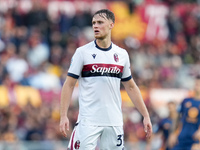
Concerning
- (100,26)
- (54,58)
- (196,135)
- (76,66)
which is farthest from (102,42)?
(54,58)

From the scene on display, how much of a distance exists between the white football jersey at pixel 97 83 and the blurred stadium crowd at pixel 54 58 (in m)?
7.16

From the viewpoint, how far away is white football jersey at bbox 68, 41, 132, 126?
22.7 ft

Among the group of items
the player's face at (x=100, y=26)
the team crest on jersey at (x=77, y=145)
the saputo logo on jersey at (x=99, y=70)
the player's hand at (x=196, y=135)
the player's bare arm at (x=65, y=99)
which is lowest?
the team crest on jersey at (x=77, y=145)

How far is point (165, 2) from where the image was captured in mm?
22891

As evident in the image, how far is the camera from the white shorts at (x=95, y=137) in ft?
22.5

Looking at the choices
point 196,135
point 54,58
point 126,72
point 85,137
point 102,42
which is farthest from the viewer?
point 54,58

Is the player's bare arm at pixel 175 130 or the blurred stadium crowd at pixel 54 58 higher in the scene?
the blurred stadium crowd at pixel 54 58

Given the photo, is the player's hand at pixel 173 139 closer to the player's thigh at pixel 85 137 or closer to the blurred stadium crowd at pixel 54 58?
the blurred stadium crowd at pixel 54 58

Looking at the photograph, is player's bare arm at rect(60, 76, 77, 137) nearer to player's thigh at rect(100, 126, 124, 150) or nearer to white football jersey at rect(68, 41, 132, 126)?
white football jersey at rect(68, 41, 132, 126)

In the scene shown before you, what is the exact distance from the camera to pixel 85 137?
685cm

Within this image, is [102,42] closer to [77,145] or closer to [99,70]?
[99,70]

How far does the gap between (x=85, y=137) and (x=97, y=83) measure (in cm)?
70

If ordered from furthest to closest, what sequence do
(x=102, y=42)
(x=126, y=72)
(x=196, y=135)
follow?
(x=196, y=135), (x=126, y=72), (x=102, y=42)

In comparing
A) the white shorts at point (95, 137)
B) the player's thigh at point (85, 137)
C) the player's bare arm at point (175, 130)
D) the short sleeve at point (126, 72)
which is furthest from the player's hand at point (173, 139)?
the player's thigh at point (85, 137)
